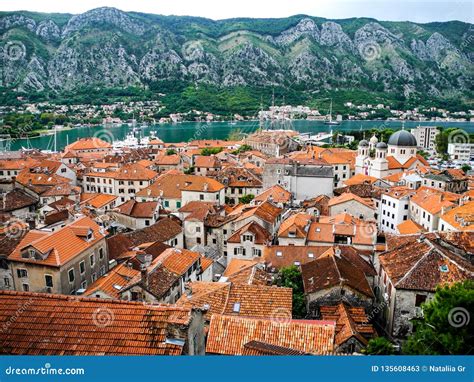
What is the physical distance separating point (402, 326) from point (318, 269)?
3.90 metres

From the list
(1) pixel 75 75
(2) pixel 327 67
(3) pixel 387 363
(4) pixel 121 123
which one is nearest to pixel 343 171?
(3) pixel 387 363

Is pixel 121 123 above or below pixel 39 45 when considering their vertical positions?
below

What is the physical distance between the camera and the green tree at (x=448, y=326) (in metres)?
7.66

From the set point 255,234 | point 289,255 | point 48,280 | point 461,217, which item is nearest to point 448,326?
point 289,255

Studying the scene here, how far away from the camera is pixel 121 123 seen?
139750 millimetres

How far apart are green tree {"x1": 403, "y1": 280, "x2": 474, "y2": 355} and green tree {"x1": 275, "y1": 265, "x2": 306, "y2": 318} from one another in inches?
258

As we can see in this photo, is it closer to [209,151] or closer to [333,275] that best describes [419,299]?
[333,275]

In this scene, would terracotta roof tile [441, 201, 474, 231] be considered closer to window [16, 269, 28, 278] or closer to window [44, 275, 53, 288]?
window [44, 275, 53, 288]

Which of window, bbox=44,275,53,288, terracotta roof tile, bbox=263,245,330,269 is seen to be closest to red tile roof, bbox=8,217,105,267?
window, bbox=44,275,53,288

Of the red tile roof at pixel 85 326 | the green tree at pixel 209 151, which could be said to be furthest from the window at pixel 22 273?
the green tree at pixel 209 151

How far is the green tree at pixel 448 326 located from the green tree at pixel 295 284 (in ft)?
21.5

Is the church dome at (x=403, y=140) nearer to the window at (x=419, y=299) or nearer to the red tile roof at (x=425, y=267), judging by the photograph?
the red tile roof at (x=425, y=267)

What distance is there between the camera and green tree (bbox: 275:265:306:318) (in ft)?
50.2

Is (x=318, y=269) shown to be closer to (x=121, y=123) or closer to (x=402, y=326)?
(x=402, y=326)
